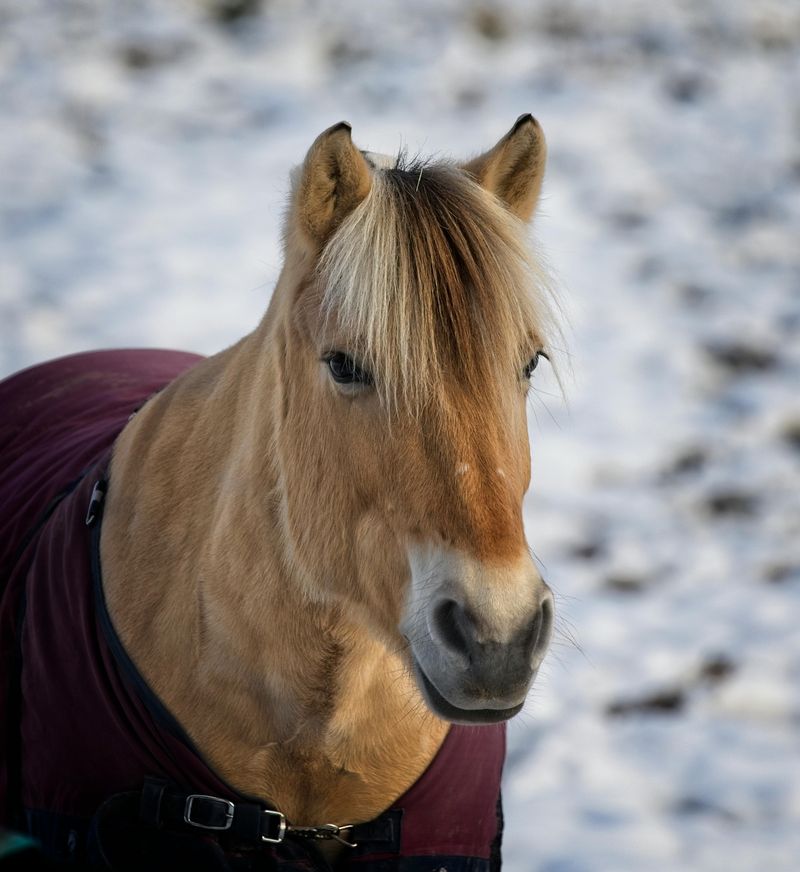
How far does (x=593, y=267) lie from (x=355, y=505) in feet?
14.3

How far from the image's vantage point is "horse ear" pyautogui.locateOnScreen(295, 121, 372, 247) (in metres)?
1.75

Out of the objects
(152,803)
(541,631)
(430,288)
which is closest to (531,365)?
(430,288)

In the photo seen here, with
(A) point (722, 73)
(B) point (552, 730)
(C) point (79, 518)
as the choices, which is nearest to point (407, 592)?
(C) point (79, 518)

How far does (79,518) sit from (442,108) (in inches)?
202

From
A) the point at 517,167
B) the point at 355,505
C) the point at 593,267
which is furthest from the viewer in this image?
the point at 593,267

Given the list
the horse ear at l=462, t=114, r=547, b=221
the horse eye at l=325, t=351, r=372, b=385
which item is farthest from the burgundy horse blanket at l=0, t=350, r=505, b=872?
the horse ear at l=462, t=114, r=547, b=221

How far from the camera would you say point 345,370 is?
1759mm

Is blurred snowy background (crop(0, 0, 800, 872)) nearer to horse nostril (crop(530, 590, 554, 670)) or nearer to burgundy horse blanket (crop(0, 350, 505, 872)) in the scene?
burgundy horse blanket (crop(0, 350, 505, 872))

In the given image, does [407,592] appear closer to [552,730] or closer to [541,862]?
[541,862]

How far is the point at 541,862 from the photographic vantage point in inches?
119

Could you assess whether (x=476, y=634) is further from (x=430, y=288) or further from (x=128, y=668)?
(x=128, y=668)

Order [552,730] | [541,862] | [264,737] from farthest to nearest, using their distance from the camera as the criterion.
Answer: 1. [552,730]
2. [541,862]
3. [264,737]

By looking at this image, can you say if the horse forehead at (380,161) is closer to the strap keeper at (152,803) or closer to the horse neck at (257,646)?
the horse neck at (257,646)

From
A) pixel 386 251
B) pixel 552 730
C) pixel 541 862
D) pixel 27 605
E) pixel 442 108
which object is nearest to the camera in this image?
pixel 386 251
